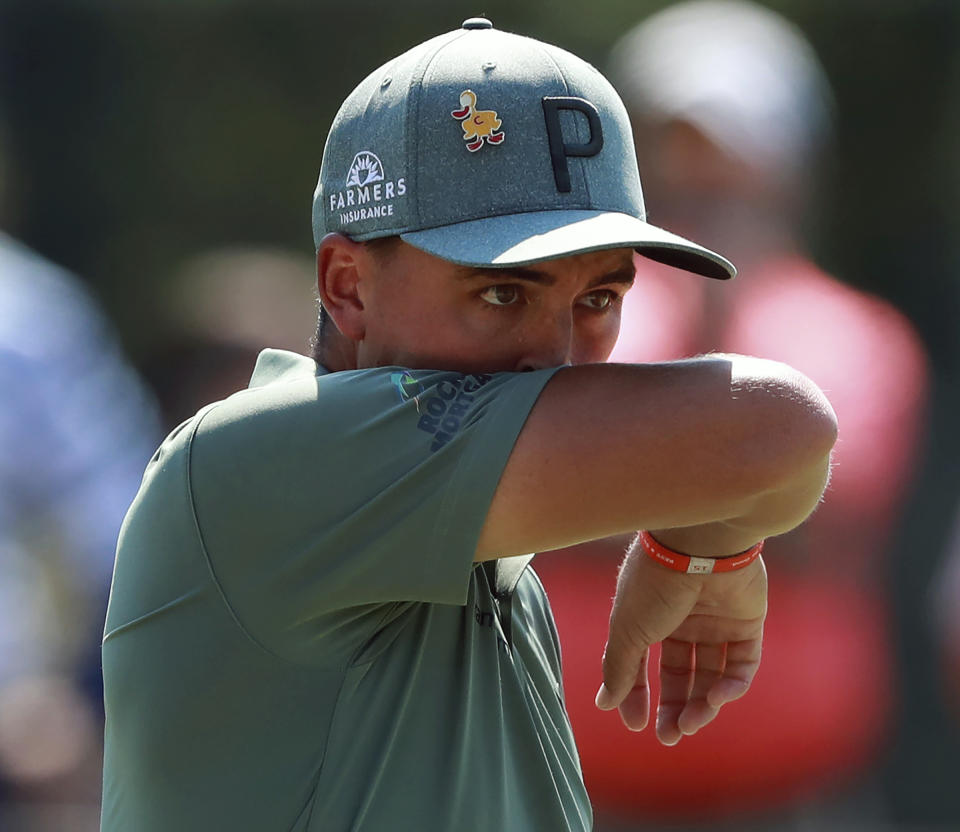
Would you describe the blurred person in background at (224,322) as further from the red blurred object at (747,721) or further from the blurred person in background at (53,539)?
the red blurred object at (747,721)

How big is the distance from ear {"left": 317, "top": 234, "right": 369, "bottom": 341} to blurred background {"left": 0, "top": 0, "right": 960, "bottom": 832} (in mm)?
2195

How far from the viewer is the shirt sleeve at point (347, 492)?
1.65 m

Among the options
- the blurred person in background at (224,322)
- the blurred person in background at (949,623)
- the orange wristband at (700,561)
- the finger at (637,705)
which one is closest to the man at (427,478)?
the orange wristband at (700,561)

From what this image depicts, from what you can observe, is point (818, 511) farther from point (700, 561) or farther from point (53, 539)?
point (53, 539)

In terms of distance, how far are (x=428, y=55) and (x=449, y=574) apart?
71cm

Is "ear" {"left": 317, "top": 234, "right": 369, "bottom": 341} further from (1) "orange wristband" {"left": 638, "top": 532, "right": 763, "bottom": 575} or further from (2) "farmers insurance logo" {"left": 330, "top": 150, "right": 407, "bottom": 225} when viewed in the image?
(1) "orange wristband" {"left": 638, "top": 532, "right": 763, "bottom": 575}

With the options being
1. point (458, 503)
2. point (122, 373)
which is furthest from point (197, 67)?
point (458, 503)

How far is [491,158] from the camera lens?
1834 mm

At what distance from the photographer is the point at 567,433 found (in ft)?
5.40

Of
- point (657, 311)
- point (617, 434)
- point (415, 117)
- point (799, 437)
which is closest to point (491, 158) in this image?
point (415, 117)

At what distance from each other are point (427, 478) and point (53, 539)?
3.08 meters

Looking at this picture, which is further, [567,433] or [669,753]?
[669,753]

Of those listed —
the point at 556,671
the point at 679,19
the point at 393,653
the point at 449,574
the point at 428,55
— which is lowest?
the point at 556,671

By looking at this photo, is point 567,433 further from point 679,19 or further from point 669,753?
point 679,19
